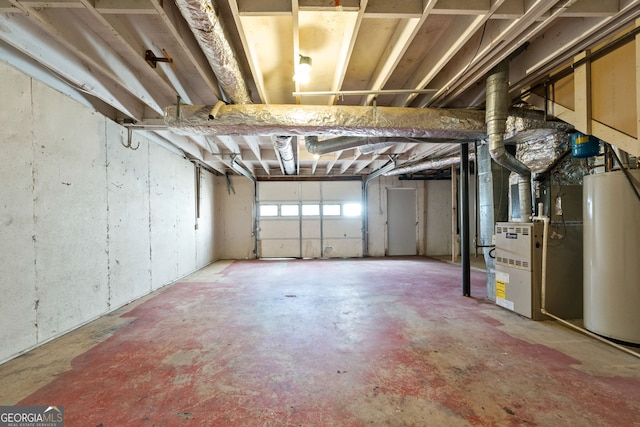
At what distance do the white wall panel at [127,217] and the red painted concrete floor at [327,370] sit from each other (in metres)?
0.41

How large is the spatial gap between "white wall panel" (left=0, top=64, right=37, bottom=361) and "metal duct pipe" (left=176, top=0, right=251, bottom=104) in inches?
59.1

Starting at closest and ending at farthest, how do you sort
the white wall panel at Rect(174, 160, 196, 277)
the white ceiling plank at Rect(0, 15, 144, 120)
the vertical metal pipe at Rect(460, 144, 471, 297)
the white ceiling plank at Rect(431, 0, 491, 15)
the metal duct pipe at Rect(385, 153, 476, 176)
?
the white ceiling plank at Rect(431, 0, 491, 15) → the white ceiling plank at Rect(0, 15, 144, 120) → the vertical metal pipe at Rect(460, 144, 471, 297) → the white wall panel at Rect(174, 160, 196, 277) → the metal duct pipe at Rect(385, 153, 476, 176)

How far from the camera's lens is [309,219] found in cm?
731

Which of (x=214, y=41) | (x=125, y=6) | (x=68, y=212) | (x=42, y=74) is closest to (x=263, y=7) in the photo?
(x=214, y=41)

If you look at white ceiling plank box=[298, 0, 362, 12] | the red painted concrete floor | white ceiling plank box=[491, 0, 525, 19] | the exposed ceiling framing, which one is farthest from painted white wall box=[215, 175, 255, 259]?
white ceiling plank box=[491, 0, 525, 19]

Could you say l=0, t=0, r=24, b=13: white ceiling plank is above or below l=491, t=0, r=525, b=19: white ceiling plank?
below

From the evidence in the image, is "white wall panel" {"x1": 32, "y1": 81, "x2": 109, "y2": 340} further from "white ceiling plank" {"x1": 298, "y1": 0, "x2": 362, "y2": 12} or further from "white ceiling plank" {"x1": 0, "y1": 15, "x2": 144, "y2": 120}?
"white ceiling plank" {"x1": 298, "y1": 0, "x2": 362, "y2": 12}

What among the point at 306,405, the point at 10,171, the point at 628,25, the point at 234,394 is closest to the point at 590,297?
the point at 628,25

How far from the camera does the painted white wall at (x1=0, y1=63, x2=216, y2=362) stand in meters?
1.93

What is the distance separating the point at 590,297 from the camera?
2221mm

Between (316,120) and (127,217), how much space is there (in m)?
2.64

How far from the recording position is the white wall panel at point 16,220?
1872 mm

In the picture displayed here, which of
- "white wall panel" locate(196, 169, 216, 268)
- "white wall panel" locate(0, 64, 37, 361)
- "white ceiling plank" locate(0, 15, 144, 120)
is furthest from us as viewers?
"white wall panel" locate(196, 169, 216, 268)

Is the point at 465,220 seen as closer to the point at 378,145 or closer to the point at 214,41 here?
the point at 378,145
